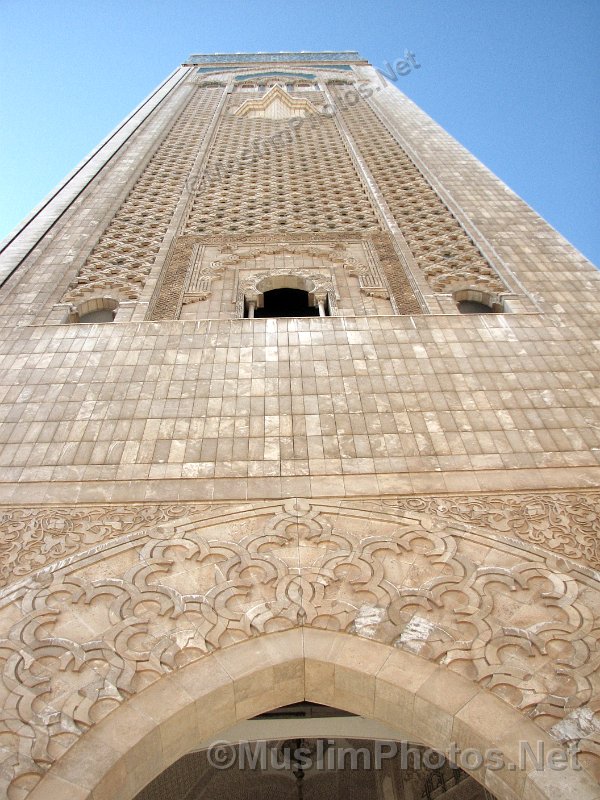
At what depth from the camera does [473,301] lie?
6266mm

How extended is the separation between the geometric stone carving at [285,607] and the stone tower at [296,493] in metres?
0.01

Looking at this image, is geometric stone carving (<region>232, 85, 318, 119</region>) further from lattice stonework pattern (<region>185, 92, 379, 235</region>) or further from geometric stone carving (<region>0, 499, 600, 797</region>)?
Answer: geometric stone carving (<region>0, 499, 600, 797</region>)

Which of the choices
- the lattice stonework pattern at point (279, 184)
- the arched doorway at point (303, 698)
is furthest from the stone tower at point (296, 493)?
the lattice stonework pattern at point (279, 184)

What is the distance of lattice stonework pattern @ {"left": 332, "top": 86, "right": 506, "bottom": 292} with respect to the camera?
6367 mm

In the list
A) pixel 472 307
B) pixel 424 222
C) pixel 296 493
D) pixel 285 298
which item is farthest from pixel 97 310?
pixel 424 222

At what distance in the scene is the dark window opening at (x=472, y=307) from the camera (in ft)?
20.4

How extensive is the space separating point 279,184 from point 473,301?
3.96 meters

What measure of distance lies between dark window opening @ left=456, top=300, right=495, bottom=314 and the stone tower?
36 millimetres

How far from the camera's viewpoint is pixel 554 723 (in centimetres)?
276

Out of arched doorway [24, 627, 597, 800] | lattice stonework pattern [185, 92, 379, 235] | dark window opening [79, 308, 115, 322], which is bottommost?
arched doorway [24, 627, 597, 800]

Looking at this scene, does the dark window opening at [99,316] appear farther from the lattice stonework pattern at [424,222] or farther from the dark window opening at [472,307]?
the dark window opening at [472,307]

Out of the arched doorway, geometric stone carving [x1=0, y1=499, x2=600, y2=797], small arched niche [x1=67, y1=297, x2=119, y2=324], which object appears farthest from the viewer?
small arched niche [x1=67, y1=297, x2=119, y2=324]

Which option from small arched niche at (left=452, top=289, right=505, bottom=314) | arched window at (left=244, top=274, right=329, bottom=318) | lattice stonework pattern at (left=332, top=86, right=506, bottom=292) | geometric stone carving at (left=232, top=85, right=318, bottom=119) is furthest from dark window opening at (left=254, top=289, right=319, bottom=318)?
geometric stone carving at (left=232, top=85, right=318, bottom=119)

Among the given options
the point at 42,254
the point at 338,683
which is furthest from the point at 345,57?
the point at 338,683
